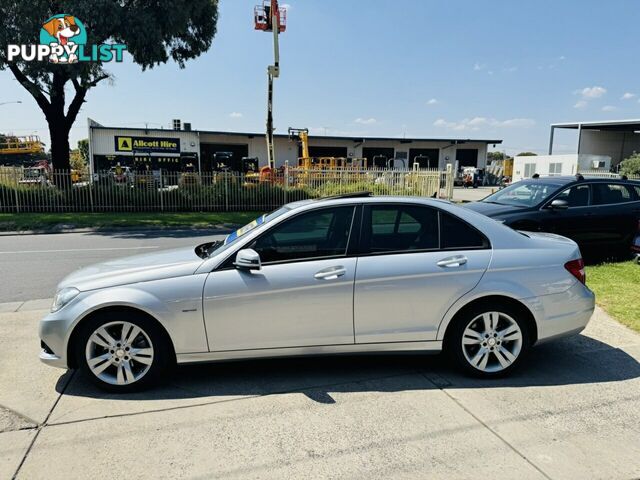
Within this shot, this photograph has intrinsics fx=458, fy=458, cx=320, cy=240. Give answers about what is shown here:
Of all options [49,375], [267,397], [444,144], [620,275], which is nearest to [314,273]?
[267,397]

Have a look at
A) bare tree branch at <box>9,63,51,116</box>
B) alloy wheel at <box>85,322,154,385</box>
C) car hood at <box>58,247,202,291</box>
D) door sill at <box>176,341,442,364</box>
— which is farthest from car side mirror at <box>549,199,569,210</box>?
bare tree branch at <box>9,63,51,116</box>

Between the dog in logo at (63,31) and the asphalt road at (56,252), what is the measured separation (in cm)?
642

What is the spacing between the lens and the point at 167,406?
3.32 meters

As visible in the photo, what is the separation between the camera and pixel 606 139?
42312 millimetres

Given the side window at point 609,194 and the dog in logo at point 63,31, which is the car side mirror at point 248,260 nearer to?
the side window at point 609,194

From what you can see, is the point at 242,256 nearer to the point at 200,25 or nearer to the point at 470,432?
the point at 470,432

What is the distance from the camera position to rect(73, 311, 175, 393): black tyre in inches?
135

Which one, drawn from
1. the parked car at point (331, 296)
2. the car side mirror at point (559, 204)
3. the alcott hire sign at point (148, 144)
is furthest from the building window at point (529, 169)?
the parked car at point (331, 296)

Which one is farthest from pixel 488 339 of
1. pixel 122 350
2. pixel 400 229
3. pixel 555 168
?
pixel 555 168

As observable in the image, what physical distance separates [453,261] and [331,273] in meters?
1.00

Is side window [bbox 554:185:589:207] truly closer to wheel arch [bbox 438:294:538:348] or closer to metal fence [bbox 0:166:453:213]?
wheel arch [bbox 438:294:538:348]

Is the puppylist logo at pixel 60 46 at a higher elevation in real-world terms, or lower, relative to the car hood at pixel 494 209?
higher

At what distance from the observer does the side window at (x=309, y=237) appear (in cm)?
362

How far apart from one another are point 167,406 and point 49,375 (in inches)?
50.8
